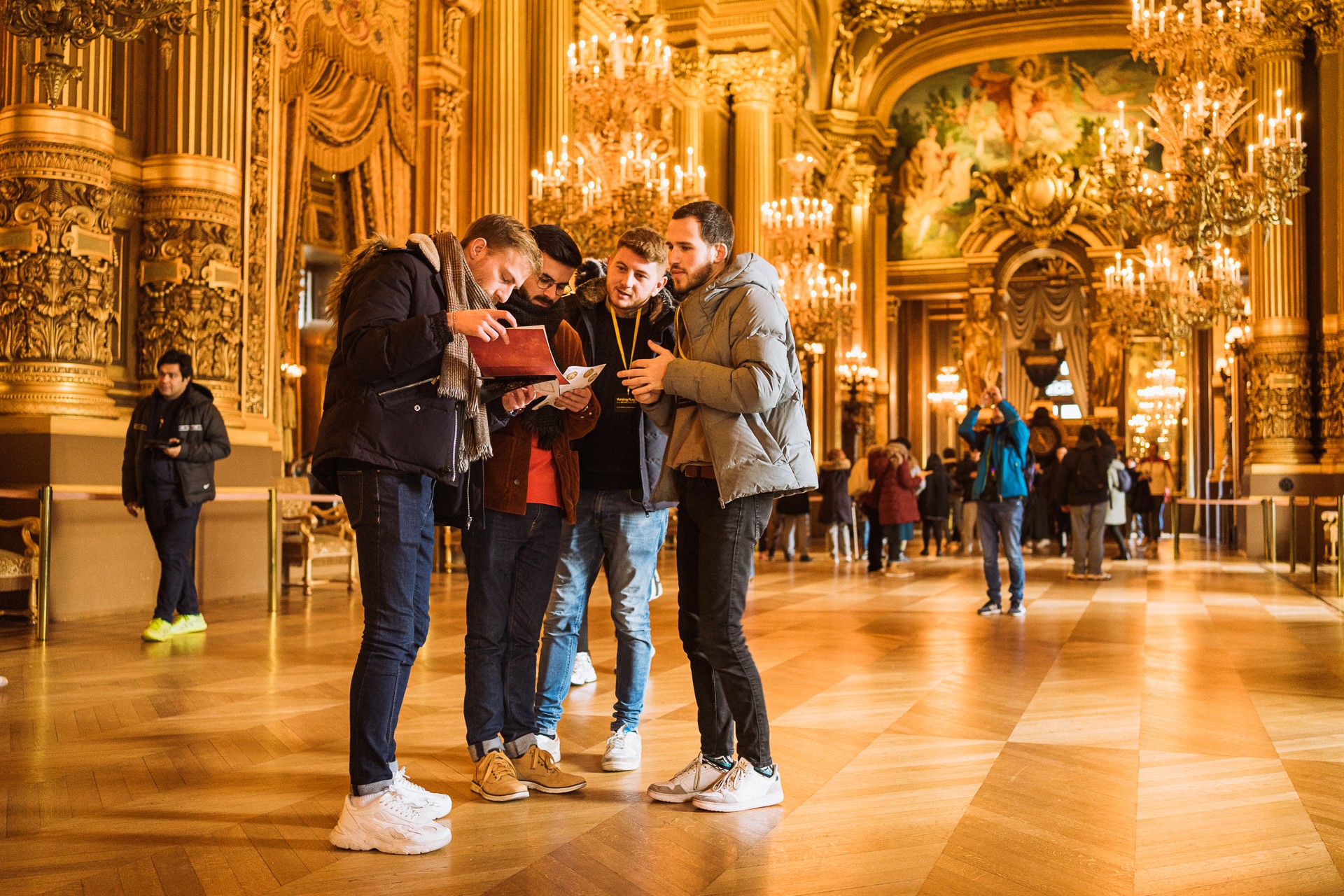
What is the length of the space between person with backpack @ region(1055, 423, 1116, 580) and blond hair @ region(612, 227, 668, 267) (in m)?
9.16

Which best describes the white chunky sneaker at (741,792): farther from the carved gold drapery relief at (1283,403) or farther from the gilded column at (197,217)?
the carved gold drapery relief at (1283,403)

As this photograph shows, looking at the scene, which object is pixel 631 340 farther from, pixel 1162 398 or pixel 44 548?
pixel 1162 398

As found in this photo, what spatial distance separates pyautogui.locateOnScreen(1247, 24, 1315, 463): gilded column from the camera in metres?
17.5

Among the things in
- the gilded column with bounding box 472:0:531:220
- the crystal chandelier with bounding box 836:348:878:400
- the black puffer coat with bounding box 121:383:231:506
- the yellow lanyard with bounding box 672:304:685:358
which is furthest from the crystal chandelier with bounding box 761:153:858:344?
the yellow lanyard with bounding box 672:304:685:358

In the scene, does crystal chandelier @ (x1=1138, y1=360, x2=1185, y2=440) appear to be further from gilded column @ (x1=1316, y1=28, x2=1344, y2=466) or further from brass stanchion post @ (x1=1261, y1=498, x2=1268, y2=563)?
brass stanchion post @ (x1=1261, y1=498, x2=1268, y2=563)

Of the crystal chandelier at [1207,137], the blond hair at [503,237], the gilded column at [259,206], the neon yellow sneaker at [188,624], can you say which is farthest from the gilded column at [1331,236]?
the blond hair at [503,237]

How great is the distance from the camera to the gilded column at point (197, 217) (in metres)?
8.59

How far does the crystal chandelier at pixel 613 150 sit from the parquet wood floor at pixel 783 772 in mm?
5510

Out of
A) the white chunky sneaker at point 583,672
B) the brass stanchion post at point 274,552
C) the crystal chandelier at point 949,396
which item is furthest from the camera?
the crystal chandelier at point 949,396

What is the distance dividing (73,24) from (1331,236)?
1689 cm

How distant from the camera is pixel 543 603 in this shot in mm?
3721

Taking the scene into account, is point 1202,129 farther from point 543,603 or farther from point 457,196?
point 543,603

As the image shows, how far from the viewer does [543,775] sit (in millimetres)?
3537

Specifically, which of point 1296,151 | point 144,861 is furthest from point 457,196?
point 144,861
